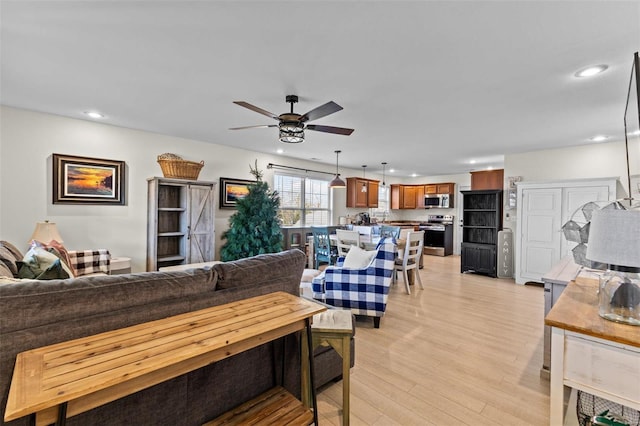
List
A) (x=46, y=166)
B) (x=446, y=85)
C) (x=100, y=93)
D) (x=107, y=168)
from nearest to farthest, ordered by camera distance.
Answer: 1. (x=446, y=85)
2. (x=100, y=93)
3. (x=46, y=166)
4. (x=107, y=168)

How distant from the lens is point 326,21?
5.65 feet

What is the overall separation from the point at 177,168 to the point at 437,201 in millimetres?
7231

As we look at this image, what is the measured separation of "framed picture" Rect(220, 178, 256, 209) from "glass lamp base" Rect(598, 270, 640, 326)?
4.67m

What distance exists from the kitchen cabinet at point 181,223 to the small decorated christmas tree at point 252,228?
332 millimetres

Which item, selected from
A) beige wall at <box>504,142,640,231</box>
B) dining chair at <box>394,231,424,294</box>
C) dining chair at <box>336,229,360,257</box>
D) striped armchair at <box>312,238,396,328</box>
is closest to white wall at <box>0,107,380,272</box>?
dining chair at <box>336,229,360,257</box>

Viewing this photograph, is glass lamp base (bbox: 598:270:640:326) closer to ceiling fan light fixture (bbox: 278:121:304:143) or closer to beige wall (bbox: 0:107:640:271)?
ceiling fan light fixture (bbox: 278:121:304:143)

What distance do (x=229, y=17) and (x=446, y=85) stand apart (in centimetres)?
188

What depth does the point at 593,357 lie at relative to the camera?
51.2 inches

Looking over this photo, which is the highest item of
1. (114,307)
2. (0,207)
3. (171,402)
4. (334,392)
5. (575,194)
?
(575,194)

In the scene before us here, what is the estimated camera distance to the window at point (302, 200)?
20.3ft

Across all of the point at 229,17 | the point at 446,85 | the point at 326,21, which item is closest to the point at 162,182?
the point at 229,17

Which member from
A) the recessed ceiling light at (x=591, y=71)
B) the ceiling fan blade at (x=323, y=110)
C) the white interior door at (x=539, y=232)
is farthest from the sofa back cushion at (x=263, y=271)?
the white interior door at (x=539, y=232)

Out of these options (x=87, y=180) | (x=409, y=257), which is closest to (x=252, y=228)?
(x=87, y=180)

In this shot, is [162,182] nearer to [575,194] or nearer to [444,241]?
[575,194]
